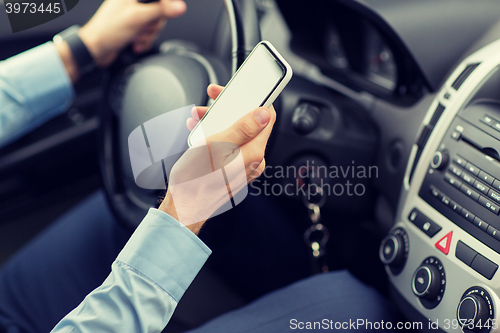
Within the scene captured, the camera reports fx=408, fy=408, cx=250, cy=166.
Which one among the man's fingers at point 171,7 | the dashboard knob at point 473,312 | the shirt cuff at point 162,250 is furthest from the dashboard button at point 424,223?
the man's fingers at point 171,7

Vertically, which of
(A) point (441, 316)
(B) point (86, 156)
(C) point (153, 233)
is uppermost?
(C) point (153, 233)

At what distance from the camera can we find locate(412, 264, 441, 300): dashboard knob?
0.57 m

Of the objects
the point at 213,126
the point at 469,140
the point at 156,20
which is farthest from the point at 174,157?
the point at 469,140

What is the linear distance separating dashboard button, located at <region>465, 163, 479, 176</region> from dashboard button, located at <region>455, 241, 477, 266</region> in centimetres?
10

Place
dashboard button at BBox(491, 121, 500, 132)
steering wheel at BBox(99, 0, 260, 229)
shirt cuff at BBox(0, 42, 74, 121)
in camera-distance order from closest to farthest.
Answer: dashboard button at BBox(491, 121, 500, 132) → steering wheel at BBox(99, 0, 260, 229) → shirt cuff at BBox(0, 42, 74, 121)

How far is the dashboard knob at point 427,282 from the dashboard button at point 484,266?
0.06 meters

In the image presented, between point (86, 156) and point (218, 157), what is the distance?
89 cm

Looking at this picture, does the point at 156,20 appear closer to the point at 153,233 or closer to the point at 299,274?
the point at 153,233

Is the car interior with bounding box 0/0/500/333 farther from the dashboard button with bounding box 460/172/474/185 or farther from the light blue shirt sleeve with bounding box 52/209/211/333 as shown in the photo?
the light blue shirt sleeve with bounding box 52/209/211/333

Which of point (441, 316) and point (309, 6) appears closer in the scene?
point (441, 316)

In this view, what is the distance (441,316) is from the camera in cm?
57

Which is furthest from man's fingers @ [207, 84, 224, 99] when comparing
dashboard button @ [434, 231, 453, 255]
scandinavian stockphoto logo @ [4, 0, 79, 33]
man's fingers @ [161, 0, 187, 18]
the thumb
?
scandinavian stockphoto logo @ [4, 0, 79, 33]

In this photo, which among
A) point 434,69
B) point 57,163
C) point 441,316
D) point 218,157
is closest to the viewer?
point 218,157

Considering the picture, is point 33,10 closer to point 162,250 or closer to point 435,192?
point 162,250
